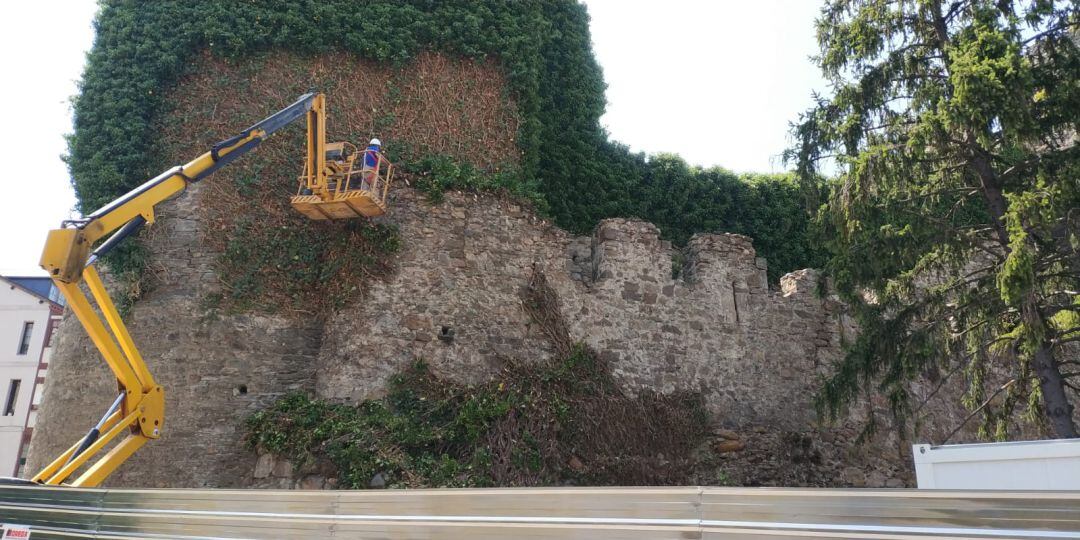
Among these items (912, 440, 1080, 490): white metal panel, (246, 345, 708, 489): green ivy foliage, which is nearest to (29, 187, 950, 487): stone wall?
(246, 345, 708, 489): green ivy foliage

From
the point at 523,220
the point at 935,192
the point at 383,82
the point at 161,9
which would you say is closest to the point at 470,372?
the point at 523,220

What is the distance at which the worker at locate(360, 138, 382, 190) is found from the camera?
11.3 meters

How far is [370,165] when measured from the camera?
11.4m

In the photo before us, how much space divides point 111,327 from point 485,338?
4739 millimetres

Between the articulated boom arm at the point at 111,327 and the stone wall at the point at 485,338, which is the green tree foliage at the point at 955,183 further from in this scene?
the articulated boom arm at the point at 111,327

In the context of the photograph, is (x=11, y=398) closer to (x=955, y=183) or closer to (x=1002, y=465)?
(x=955, y=183)

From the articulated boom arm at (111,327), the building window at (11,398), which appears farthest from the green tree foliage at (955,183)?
the building window at (11,398)

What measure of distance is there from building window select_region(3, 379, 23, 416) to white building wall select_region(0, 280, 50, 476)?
0.27 ft

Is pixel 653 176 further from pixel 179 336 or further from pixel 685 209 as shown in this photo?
pixel 179 336

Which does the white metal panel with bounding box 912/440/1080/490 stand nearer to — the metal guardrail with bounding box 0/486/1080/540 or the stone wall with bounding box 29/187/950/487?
the metal guardrail with bounding box 0/486/1080/540

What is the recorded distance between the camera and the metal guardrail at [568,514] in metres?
3.49

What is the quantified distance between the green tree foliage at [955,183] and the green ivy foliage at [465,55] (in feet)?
16.4

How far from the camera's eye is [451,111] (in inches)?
512

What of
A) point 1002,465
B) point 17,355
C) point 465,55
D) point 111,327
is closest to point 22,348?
point 17,355
